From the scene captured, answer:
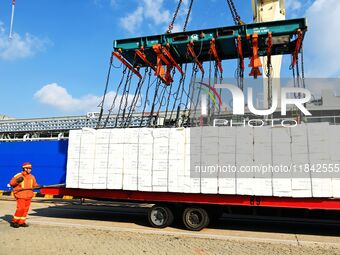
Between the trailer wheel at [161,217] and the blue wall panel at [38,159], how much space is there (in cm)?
307

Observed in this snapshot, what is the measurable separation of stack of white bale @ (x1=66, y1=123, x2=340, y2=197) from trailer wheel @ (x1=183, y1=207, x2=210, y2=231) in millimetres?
630

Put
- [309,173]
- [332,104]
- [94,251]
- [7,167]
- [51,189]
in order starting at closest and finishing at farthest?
1. [94,251]
2. [309,173]
3. [51,189]
4. [7,167]
5. [332,104]

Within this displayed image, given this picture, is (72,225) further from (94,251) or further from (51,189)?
(94,251)

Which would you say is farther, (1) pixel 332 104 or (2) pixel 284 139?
(1) pixel 332 104

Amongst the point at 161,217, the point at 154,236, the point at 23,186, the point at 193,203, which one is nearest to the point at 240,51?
the point at 193,203

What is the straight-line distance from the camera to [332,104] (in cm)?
2917

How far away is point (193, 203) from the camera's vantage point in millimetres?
8359

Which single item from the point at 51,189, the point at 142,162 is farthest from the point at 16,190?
the point at 142,162

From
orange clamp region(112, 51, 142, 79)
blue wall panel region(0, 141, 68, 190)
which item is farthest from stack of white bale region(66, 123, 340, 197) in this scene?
orange clamp region(112, 51, 142, 79)

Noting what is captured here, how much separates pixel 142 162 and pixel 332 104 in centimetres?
2602

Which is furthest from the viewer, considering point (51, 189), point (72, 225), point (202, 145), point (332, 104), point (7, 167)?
point (332, 104)

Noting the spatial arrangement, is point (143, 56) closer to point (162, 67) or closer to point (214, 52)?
point (162, 67)

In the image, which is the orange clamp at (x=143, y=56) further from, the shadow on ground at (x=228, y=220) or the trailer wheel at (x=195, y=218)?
the trailer wheel at (x=195, y=218)

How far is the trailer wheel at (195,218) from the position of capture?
8.22 metres
